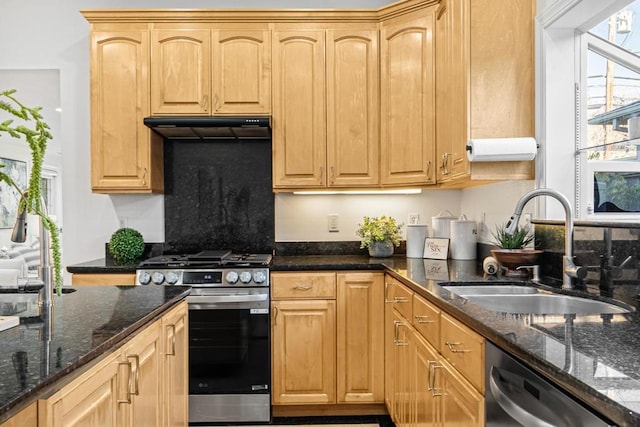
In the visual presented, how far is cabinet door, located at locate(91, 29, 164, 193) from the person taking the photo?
3322 millimetres

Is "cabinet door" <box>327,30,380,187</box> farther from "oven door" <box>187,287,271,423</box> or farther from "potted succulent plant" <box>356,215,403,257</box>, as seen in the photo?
"oven door" <box>187,287,271,423</box>

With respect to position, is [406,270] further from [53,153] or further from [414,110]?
[53,153]

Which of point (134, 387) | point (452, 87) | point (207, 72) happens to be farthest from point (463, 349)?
point (207, 72)

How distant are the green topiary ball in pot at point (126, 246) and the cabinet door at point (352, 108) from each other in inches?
54.0

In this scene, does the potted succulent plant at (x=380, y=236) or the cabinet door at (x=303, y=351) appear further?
the potted succulent plant at (x=380, y=236)

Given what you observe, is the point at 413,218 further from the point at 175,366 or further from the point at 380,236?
the point at 175,366

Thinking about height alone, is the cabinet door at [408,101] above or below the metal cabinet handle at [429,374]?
above

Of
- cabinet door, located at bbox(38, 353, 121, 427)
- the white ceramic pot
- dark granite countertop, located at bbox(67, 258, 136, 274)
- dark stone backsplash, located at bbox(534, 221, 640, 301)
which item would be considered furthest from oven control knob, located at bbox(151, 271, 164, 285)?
dark stone backsplash, located at bbox(534, 221, 640, 301)

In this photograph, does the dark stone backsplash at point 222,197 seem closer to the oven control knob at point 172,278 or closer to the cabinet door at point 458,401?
the oven control knob at point 172,278

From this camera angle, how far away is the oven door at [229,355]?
117 inches

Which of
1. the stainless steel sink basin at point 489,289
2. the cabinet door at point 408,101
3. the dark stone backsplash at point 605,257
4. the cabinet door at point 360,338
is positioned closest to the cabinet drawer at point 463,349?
the stainless steel sink basin at point 489,289

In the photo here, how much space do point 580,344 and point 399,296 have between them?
1.49 metres

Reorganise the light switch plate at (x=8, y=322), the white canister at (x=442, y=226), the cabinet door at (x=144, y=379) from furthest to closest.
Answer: the white canister at (x=442, y=226) → the cabinet door at (x=144, y=379) → the light switch plate at (x=8, y=322)

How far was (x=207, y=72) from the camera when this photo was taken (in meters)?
3.32
